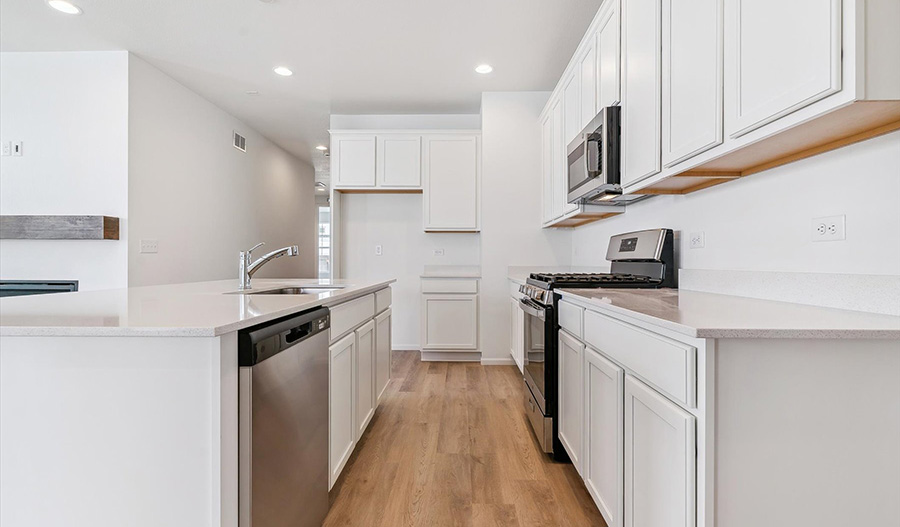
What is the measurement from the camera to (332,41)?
11.3 feet

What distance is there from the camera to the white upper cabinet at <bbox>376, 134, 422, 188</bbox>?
4.73m

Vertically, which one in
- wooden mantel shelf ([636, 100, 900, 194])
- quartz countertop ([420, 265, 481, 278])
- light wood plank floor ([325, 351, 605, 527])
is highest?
wooden mantel shelf ([636, 100, 900, 194])

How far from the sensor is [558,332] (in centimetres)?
221

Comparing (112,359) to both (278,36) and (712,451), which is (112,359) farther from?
(278,36)

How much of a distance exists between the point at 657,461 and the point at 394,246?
427 centimetres

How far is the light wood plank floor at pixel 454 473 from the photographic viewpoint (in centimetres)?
177

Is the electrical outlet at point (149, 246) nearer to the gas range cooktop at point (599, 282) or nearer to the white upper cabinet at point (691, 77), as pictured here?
the gas range cooktop at point (599, 282)

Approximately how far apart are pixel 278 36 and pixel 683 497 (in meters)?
3.72

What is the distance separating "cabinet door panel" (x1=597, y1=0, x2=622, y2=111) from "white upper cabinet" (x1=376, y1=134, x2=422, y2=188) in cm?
254

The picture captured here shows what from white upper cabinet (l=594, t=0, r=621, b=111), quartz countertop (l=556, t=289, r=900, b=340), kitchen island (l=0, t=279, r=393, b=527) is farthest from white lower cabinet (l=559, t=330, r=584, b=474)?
→ kitchen island (l=0, t=279, r=393, b=527)

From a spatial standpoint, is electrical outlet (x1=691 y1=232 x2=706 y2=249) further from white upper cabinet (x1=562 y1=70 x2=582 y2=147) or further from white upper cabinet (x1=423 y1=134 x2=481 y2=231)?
white upper cabinet (x1=423 y1=134 x2=481 y2=231)

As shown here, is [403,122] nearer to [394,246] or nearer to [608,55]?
[394,246]

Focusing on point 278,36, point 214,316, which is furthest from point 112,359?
point 278,36

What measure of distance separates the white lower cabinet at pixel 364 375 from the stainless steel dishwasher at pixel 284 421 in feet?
1.88
